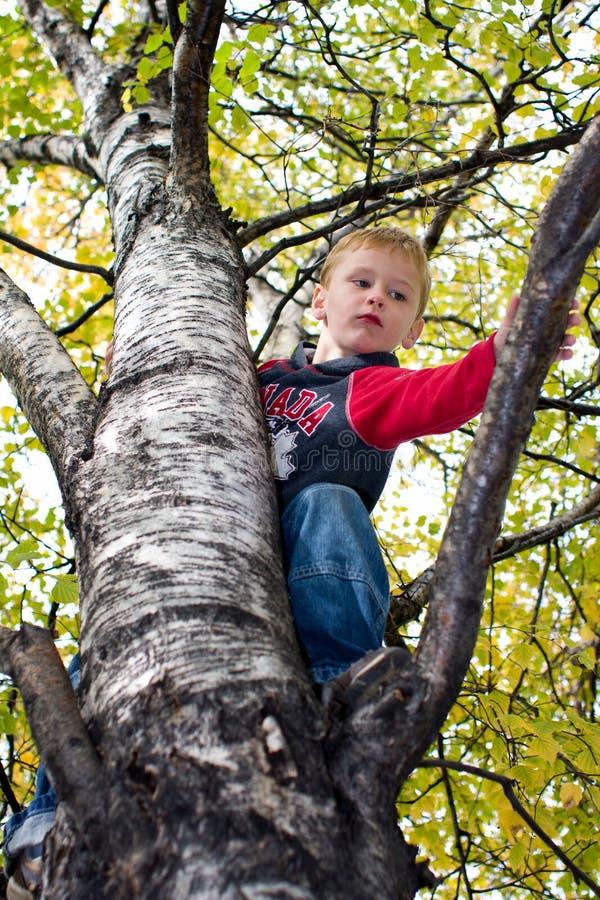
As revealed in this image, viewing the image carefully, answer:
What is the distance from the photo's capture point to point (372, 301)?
2387mm

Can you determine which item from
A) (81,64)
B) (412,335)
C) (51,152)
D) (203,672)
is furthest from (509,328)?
(51,152)

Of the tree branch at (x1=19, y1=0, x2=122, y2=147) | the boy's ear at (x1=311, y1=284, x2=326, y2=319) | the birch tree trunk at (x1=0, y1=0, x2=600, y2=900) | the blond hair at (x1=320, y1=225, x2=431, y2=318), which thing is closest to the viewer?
the birch tree trunk at (x1=0, y1=0, x2=600, y2=900)

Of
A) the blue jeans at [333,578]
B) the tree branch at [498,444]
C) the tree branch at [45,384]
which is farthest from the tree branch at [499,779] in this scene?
the tree branch at [45,384]

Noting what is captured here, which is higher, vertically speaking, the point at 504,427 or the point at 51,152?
the point at 51,152

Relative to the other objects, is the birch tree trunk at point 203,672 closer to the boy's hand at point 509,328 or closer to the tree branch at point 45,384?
the tree branch at point 45,384

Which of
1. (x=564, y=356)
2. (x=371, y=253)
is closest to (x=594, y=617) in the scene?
(x=371, y=253)

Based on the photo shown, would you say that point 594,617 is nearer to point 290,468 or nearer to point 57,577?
point 290,468

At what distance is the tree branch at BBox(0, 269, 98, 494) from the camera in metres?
1.70

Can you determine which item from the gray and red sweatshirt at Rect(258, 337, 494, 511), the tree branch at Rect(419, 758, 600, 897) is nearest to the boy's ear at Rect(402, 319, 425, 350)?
the gray and red sweatshirt at Rect(258, 337, 494, 511)

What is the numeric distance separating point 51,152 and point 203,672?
4067 millimetres

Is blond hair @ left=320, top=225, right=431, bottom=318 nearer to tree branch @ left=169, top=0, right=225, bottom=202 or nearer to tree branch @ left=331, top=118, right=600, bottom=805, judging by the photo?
tree branch @ left=169, top=0, right=225, bottom=202

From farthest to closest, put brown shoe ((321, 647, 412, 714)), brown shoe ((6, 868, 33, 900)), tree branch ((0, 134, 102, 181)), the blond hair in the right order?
tree branch ((0, 134, 102, 181))
the blond hair
brown shoe ((6, 868, 33, 900))
brown shoe ((321, 647, 412, 714))

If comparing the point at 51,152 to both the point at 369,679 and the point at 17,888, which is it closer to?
the point at 17,888

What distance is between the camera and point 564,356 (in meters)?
1.49
